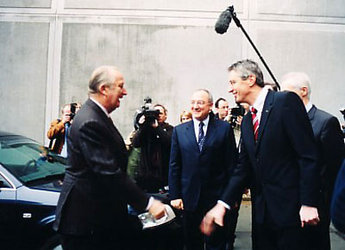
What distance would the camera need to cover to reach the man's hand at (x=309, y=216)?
108 inches

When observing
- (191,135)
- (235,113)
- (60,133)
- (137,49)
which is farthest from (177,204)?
(137,49)

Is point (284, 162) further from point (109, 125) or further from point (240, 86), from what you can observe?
point (109, 125)

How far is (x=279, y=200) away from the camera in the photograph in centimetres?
295

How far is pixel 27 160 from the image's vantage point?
4.67 meters

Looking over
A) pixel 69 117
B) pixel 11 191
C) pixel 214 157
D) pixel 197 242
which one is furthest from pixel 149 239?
pixel 69 117

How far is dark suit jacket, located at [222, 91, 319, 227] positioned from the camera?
284 cm

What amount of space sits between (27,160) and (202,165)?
189 centimetres

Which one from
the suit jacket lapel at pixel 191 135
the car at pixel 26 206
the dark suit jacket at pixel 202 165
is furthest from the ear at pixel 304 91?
the car at pixel 26 206

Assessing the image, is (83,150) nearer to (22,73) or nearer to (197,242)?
(197,242)

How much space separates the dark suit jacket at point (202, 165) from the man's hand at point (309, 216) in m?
1.52

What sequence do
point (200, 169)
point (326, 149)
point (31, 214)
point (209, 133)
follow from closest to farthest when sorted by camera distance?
point (326, 149), point (31, 214), point (200, 169), point (209, 133)

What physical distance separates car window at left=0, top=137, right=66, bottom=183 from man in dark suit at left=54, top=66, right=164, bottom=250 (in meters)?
1.71

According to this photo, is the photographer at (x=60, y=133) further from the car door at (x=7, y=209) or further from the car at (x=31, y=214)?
the car door at (x=7, y=209)

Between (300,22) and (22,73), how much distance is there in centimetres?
717
